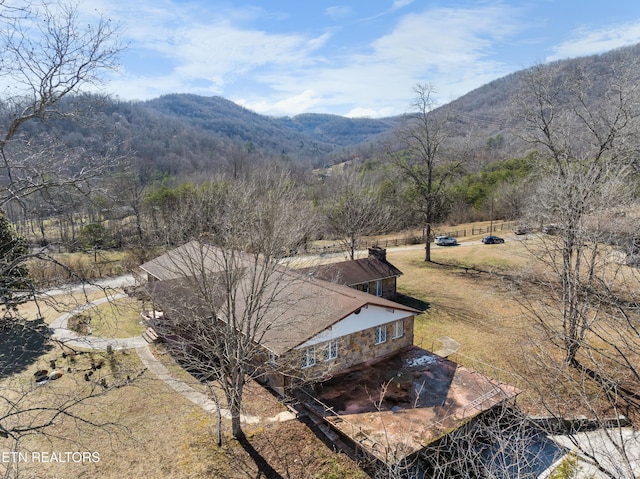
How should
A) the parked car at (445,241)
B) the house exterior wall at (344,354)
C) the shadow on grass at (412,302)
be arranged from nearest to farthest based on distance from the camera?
the house exterior wall at (344,354) < the shadow on grass at (412,302) < the parked car at (445,241)

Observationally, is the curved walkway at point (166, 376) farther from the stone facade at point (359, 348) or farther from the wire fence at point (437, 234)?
the wire fence at point (437, 234)

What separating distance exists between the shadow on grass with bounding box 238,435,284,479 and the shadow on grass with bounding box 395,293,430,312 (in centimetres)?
1657

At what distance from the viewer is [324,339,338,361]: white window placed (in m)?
16.6

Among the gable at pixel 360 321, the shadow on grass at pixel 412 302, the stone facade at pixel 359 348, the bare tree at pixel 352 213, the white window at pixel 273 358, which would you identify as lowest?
the shadow on grass at pixel 412 302

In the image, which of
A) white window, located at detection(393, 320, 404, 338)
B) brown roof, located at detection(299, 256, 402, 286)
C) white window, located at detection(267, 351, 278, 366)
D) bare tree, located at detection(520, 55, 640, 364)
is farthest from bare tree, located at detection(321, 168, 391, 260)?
white window, located at detection(267, 351, 278, 366)

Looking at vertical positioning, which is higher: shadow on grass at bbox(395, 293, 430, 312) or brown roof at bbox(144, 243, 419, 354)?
brown roof at bbox(144, 243, 419, 354)

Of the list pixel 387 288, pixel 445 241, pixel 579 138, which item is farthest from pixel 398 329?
pixel 445 241

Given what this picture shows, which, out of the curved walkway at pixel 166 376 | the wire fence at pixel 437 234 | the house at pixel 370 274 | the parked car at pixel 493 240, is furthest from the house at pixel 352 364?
the wire fence at pixel 437 234

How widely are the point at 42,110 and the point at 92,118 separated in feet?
2.45

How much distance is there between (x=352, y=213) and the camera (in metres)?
32.5

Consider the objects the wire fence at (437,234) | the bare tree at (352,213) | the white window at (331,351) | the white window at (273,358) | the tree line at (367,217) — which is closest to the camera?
the tree line at (367,217)

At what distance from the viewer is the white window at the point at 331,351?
16.6m

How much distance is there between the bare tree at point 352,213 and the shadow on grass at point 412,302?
5253 mm

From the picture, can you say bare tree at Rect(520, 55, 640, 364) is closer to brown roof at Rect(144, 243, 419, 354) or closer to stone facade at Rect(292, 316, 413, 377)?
stone facade at Rect(292, 316, 413, 377)
